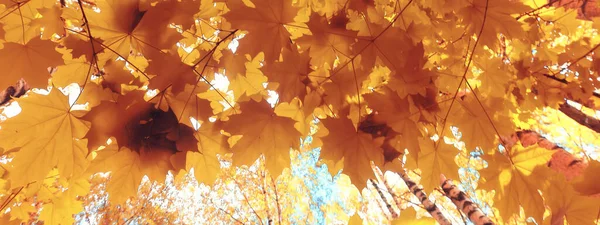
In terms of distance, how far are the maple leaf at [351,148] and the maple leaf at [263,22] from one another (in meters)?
0.22

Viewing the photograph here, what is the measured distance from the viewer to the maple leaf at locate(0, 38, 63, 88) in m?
0.60

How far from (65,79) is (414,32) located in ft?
3.48

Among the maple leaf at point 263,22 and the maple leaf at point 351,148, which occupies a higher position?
the maple leaf at point 263,22

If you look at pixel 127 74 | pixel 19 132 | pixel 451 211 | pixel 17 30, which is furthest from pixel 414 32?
pixel 451 211

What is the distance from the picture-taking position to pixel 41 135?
642mm

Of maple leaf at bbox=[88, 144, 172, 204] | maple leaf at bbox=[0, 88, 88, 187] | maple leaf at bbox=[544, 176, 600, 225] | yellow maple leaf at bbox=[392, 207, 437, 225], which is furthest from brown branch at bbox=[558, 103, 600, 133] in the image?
maple leaf at bbox=[0, 88, 88, 187]

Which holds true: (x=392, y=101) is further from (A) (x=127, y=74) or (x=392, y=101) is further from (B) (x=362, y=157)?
(A) (x=127, y=74)

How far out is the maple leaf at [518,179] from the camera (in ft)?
2.45

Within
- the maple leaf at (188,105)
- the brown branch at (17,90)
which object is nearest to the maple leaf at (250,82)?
the maple leaf at (188,105)

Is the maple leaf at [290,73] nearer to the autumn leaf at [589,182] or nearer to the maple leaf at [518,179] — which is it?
the maple leaf at [518,179]

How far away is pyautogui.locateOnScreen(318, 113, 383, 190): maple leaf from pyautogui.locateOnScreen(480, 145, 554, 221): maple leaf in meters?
0.39

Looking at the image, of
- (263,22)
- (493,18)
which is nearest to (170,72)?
(263,22)

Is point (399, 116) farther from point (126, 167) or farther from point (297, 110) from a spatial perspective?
point (126, 167)

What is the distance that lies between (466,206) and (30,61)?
263cm
